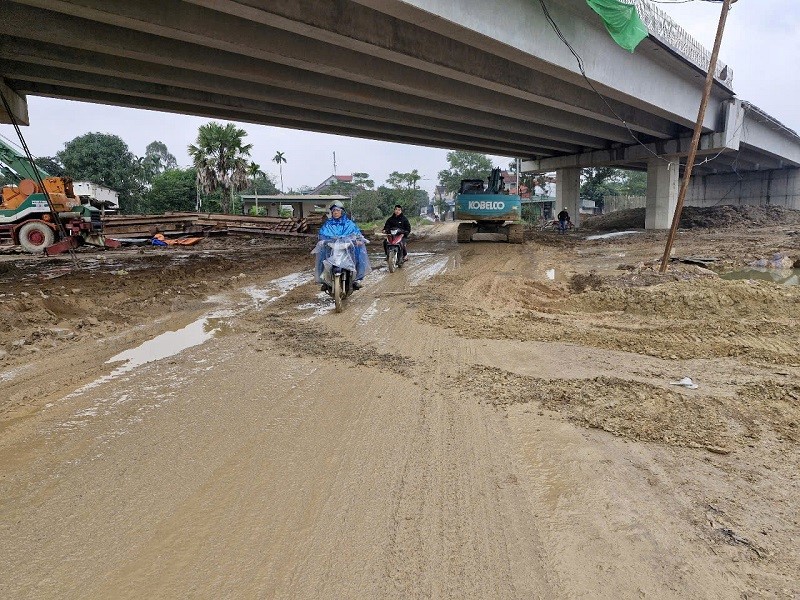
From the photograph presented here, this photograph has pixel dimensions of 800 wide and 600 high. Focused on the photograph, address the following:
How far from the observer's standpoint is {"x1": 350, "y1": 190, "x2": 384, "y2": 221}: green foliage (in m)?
57.3

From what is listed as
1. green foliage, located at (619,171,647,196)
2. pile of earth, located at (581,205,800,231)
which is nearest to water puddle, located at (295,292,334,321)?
pile of earth, located at (581,205,800,231)

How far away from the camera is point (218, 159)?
36.5m

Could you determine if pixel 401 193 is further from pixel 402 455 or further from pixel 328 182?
pixel 402 455

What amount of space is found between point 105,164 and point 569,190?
132 feet

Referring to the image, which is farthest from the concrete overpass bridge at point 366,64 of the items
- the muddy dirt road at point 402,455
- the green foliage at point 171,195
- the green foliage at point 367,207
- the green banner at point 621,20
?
the green foliage at point 367,207

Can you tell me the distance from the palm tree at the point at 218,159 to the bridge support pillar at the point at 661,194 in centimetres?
2765

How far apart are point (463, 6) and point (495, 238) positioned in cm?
1396

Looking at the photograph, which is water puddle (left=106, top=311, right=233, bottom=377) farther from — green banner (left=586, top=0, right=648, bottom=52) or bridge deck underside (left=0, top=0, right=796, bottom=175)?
green banner (left=586, top=0, right=648, bottom=52)

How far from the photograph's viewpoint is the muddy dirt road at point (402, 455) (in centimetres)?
227

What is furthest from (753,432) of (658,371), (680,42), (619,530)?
(680,42)

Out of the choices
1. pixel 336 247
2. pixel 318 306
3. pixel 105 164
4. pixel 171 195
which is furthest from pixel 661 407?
pixel 105 164

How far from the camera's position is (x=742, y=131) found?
2700 centimetres

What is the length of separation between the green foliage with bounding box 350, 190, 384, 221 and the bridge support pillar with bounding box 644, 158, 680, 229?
32663 mm

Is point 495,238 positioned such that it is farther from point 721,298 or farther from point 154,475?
point 154,475
